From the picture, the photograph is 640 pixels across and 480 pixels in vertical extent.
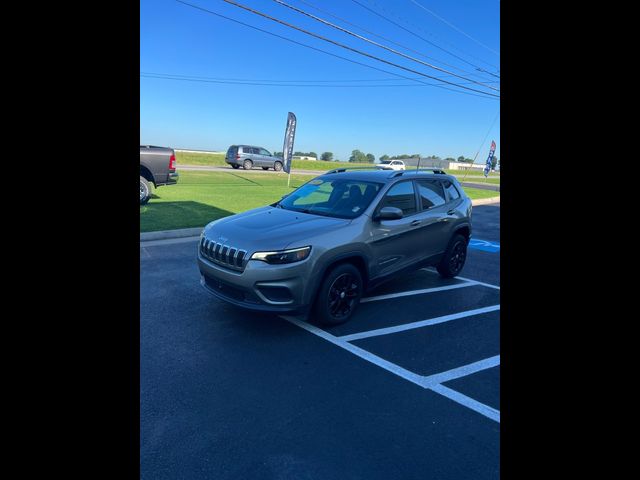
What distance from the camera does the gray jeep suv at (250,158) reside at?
32656 millimetres

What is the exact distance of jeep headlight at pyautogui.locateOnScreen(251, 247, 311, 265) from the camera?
4039mm

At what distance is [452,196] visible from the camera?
21.1ft

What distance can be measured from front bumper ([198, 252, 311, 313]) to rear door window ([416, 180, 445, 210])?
2495 mm

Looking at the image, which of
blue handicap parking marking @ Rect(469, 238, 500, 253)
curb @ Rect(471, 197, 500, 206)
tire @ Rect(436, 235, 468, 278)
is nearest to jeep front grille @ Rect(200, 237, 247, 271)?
tire @ Rect(436, 235, 468, 278)

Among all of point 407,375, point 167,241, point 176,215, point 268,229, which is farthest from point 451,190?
point 176,215

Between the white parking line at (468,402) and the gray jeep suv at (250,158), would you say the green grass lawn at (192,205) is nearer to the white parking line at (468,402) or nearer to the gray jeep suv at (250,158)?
the white parking line at (468,402)

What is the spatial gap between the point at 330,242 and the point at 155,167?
376 inches

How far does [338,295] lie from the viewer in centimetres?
453

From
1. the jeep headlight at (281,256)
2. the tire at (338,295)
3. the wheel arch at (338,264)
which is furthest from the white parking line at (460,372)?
the jeep headlight at (281,256)

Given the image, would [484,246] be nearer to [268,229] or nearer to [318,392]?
[268,229]

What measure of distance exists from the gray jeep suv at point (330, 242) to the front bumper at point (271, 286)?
0.01 m
